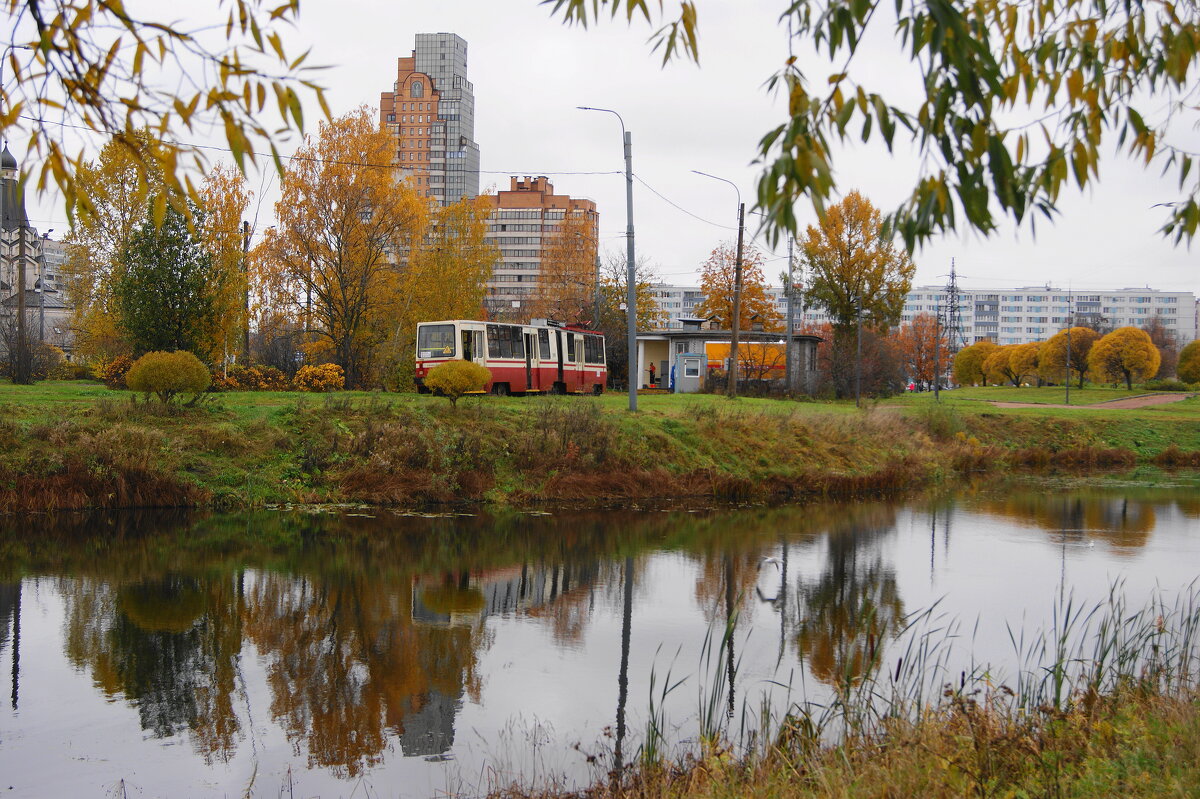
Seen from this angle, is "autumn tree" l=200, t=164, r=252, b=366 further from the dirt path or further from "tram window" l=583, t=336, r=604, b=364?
the dirt path

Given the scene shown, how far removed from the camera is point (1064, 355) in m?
68.9

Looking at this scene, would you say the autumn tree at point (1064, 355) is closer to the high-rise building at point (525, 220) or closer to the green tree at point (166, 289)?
the green tree at point (166, 289)

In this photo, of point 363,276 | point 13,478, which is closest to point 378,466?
point 13,478

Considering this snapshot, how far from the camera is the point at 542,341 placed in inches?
1435

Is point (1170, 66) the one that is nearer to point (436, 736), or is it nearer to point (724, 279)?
point (436, 736)

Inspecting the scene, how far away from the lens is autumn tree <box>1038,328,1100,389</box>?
69188 mm

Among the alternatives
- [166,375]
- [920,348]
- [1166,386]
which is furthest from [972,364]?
[166,375]

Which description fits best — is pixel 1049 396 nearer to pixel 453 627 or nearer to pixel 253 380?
pixel 253 380

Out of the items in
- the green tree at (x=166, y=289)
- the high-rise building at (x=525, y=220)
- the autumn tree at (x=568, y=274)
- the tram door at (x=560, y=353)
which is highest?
the high-rise building at (x=525, y=220)

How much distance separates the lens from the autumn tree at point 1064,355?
6919 centimetres

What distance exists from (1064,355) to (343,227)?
51.7 meters

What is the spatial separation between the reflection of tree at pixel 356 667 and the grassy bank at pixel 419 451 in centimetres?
796

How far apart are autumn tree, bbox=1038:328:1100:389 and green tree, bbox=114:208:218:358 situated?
5688 cm

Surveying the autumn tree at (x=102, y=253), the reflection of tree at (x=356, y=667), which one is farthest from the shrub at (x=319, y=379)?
the reflection of tree at (x=356, y=667)
